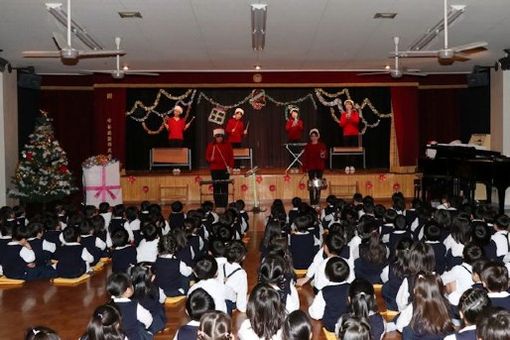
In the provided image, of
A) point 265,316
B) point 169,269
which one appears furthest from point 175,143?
point 265,316

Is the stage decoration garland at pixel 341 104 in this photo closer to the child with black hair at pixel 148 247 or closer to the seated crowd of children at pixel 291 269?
the seated crowd of children at pixel 291 269

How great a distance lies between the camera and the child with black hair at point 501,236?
6797 mm

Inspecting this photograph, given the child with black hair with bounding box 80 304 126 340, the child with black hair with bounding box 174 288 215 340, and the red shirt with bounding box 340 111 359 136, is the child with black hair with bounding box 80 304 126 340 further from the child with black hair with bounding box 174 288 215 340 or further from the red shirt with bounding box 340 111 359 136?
the red shirt with bounding box 340 111 359 136

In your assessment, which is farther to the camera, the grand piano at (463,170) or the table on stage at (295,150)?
the table on stage at (295,150)

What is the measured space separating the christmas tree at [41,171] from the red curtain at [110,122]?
1.84m

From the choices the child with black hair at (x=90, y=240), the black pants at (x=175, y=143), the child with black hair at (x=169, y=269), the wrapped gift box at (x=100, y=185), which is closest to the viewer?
the child with black hair at (x=169, y=269)

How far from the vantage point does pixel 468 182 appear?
11.9m

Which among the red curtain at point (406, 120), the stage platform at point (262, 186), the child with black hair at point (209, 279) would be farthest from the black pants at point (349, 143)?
the child with black hair at point (209, 279)

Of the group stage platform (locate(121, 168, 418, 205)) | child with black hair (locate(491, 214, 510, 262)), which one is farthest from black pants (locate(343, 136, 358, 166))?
child with black hair (locate(491, 214, 510, 262))

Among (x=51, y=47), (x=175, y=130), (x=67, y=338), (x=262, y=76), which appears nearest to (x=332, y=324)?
(x=67, y=338)

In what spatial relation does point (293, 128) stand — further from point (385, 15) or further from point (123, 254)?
point (123, 254)

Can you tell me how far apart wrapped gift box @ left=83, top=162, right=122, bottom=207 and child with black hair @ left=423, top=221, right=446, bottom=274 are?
8.66 meters

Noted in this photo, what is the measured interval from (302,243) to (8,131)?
868 centimetres

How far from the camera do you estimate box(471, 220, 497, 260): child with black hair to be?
630 cm
